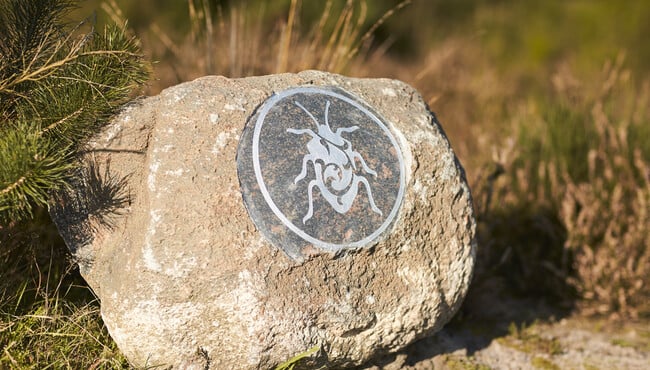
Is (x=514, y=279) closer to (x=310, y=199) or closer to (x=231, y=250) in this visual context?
(x=310, y=199)

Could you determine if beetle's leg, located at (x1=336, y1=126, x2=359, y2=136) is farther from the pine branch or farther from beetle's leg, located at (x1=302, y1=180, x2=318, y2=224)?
the pine branch

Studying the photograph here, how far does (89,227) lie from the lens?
2.22m

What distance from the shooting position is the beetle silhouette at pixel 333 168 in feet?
7.35

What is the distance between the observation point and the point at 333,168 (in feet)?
7.47

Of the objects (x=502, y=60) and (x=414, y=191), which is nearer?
(x=414, y=191)

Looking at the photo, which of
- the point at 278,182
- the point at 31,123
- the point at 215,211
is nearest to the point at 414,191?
the point at 278,182

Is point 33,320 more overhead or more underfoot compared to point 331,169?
more underfoot

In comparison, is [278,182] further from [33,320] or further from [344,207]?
[33,320]

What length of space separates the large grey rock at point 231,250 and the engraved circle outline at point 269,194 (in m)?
0.02

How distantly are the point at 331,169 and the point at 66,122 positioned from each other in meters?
0.92

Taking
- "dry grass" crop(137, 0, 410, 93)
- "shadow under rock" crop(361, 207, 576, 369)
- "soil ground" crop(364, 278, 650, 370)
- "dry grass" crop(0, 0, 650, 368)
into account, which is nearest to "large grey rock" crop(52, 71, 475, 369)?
"soil ground" crop(364, 278, 650, 370)

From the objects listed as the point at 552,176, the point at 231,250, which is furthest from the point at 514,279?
the point at 231,250

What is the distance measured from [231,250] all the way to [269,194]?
23cm

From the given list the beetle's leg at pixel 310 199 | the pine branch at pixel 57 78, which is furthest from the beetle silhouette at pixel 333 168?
the pine branch at pixel 57 78
